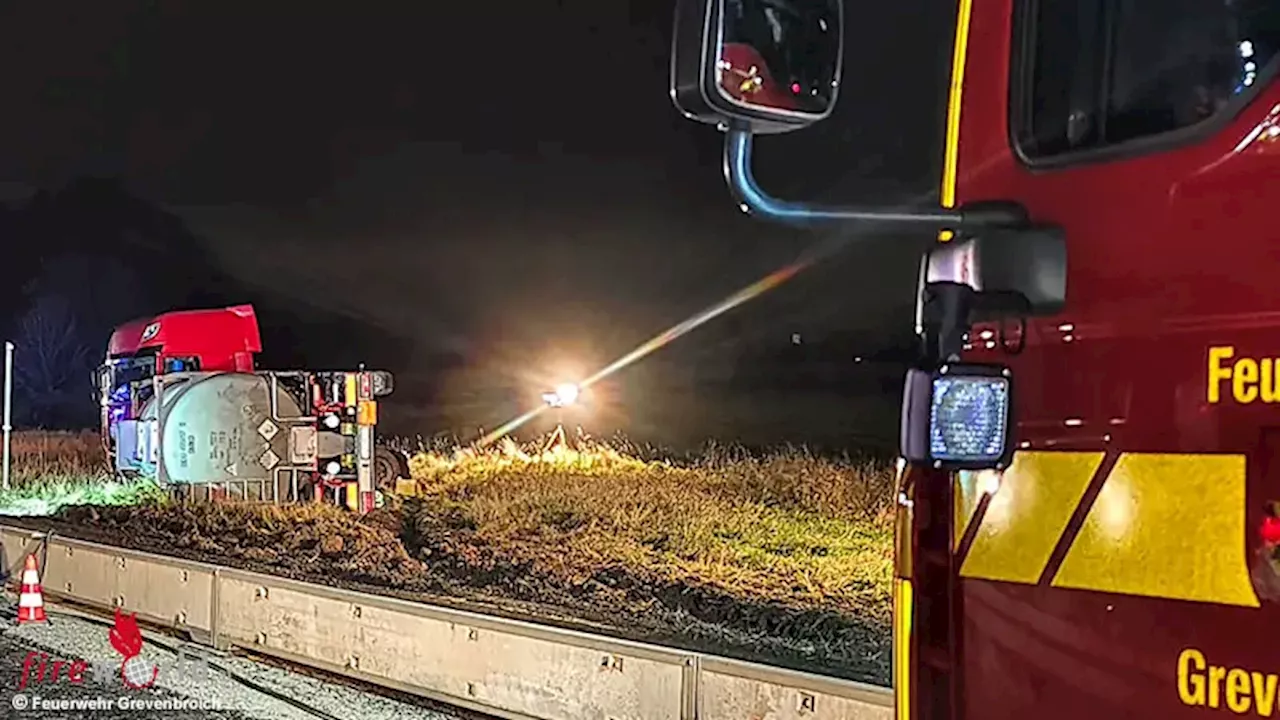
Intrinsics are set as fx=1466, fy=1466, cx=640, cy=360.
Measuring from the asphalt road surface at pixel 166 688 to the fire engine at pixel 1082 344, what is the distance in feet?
17.2

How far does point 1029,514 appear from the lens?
96.2 inches

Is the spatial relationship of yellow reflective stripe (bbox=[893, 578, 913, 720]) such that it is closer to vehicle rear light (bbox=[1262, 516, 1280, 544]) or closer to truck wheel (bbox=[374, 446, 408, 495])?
vehicle rear light (bbox=[1262, 516, 1280, 544])

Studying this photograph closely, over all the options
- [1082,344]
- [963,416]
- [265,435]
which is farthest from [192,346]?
[1082,344]

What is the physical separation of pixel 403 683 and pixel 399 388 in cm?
4106

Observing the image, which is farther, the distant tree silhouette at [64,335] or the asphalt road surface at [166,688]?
the distant tree silhouette at [64,335]

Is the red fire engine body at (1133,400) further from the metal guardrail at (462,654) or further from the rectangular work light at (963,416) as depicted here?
the metal guardrail at (462,654)

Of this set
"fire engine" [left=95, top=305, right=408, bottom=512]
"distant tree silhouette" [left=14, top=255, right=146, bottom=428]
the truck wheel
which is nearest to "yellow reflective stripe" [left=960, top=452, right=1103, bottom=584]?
"fire engine" [left=95, top=305, right=408, bottom=512]

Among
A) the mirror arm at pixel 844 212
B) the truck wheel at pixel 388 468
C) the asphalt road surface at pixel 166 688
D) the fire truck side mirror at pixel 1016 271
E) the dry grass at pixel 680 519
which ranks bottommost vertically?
the asphalt road surface at pixel 166 688

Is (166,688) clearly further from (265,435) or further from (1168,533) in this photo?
(265,435)

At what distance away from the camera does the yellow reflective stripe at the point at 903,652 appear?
8.79 ft

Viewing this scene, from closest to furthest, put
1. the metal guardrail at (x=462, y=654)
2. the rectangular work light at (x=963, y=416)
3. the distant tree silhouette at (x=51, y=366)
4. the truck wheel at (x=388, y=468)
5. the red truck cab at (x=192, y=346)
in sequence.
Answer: the rectangular work light at (x=963, y=416)
the metal guardrail at (x=462, y=654)
the truck wheel at (x=388, y=468)
the red truck cab at (x=192, y=346)
the distant tree silhouette at (x=51, y=366)

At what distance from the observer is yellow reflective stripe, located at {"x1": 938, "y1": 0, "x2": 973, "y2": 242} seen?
275 centimetres

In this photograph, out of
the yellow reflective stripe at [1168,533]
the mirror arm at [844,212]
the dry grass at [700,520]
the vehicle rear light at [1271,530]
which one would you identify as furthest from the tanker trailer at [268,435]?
the vehicle rear light at [1271,530]

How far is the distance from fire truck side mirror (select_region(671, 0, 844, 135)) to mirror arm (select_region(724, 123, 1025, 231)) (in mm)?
64
